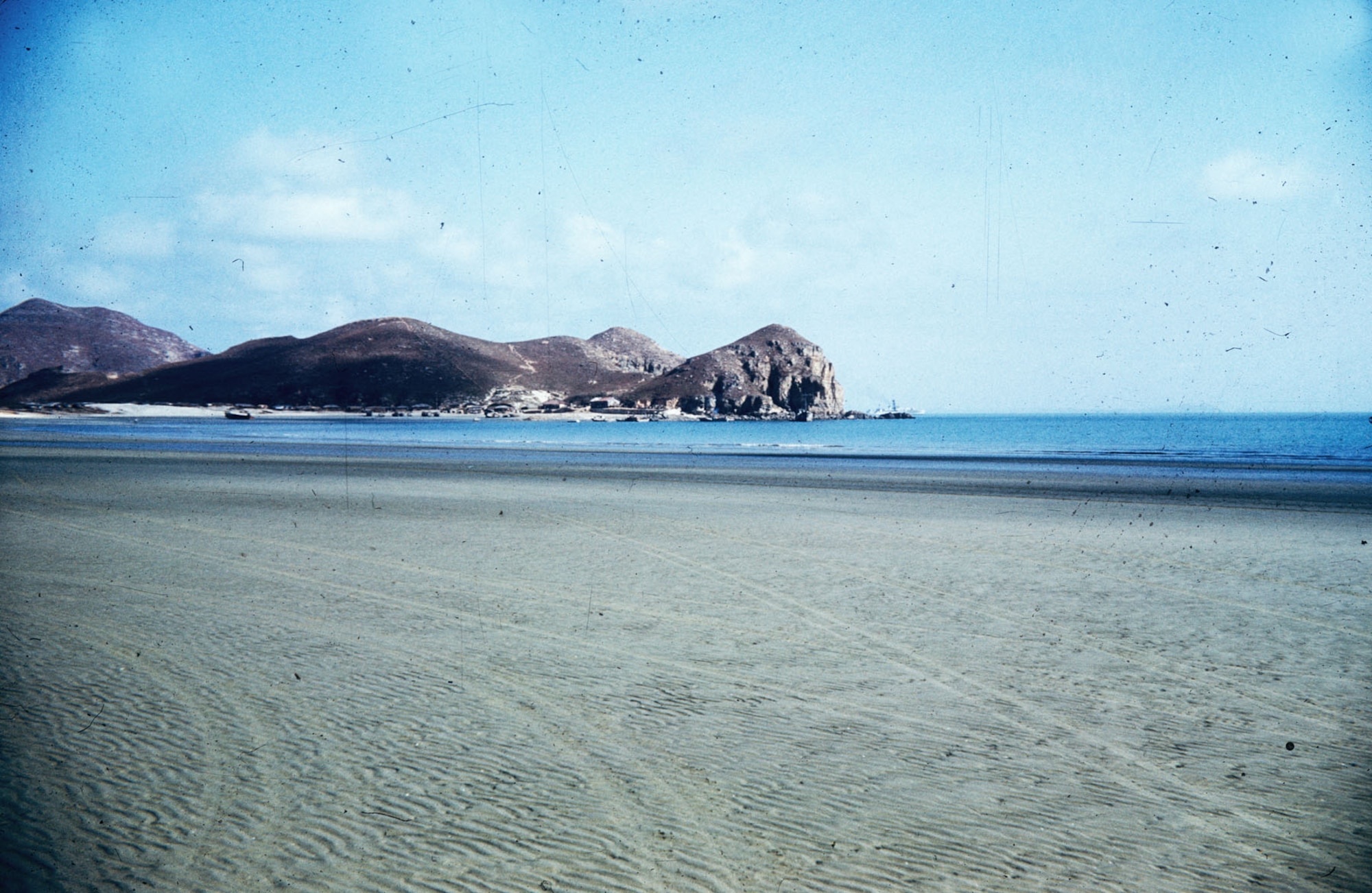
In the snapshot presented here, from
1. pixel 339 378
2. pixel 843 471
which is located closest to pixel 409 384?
pixel 339 378

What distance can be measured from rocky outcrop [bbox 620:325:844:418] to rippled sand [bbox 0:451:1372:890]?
166 meters

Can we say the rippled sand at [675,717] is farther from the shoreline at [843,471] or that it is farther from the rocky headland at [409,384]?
the rocky headland at [409,384]

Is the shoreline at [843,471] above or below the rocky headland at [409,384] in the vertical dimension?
below

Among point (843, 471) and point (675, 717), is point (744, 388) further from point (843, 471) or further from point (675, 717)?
point (675, 717)

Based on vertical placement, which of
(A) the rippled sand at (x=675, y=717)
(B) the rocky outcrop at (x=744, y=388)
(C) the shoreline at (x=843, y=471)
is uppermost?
(B) the rocky outcrop at (x=744, y=388)

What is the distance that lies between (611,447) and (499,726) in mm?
48101

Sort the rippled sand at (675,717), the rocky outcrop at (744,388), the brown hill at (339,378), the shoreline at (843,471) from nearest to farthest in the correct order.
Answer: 1. the rippled sand at (675,717)
2. the shoreline at (843,471)
3. the brown hill at (339,378)
4. the rocky outcrop at (744,388)

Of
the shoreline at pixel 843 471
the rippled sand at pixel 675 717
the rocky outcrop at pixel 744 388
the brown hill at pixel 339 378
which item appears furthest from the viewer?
the rocky outcrop at pixel 744 388

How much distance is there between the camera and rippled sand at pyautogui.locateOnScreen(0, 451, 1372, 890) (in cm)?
405

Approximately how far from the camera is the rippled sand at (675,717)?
Answer: 4047 millimetres

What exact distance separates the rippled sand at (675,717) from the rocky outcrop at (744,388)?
543ft

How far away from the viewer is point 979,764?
207 inches

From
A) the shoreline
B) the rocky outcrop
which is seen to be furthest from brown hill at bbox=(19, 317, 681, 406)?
the shoreline

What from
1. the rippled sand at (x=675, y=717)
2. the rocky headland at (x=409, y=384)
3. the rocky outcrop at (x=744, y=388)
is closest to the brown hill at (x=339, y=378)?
the rocky headland at (x=409, y=384)
